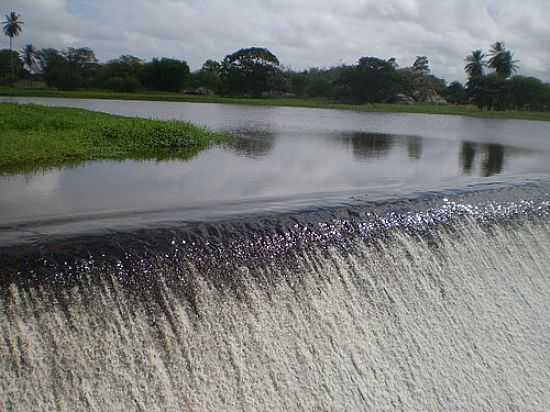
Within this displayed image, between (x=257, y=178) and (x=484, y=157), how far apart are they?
9157mm

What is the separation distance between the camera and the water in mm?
4789

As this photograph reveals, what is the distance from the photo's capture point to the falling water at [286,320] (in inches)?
187

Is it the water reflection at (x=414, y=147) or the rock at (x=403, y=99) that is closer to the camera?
the water reflection at (x=414, y=147)

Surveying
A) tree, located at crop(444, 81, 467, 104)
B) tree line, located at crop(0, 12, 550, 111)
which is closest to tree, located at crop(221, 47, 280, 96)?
tree line, located at crop(0, 12, 550, 111)

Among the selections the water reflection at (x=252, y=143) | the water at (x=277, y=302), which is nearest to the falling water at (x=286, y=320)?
the water at (x=277, y=302)

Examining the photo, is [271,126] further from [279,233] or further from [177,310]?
[177,310]

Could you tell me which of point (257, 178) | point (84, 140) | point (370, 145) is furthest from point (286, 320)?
point (370, 145)

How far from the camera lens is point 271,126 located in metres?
24.7

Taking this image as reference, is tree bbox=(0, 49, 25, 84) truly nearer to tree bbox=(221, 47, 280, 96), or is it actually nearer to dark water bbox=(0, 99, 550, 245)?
tree bbox=(221, 47, 280, 96)

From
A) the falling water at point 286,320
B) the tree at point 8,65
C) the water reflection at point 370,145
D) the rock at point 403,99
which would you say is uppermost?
the tree at point 8,65

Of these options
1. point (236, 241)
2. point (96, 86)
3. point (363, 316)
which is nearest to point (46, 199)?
point (236, 241)

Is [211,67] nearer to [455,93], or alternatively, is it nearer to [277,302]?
[455,93]

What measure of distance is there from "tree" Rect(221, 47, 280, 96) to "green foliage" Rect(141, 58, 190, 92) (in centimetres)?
429

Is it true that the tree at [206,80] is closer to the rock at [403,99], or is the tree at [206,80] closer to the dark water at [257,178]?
the rock at [403,99]
